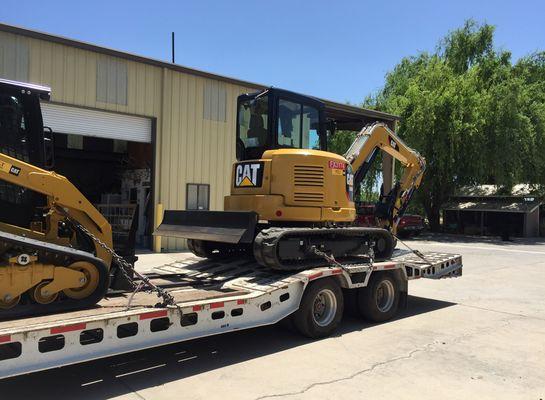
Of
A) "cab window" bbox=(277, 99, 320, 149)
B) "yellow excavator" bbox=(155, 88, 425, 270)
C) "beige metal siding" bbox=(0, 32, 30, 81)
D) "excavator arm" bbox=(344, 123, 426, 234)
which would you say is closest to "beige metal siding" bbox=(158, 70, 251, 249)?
"beige metal siding" bbox=(0, 32, 30, 81)

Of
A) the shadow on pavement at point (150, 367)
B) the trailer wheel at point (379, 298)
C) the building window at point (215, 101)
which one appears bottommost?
the shadow on pavement at point (150, 367)

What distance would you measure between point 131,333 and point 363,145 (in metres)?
6.07

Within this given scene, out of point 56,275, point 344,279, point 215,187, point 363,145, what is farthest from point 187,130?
point 56,275

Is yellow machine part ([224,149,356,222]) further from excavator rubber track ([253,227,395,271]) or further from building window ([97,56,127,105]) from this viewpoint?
building window ([97,56,127,105])

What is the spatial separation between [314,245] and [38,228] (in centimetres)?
366

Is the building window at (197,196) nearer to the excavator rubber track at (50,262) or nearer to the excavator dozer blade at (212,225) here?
the excavator dozer blade at (212,225)

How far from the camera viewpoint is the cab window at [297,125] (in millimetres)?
7770

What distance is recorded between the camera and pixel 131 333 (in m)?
5.12

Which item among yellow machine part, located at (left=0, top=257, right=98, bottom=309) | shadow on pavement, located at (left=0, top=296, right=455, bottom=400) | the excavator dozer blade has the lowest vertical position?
shadow on pavement, located at (left=0, top=296, right=455, bottom=400)

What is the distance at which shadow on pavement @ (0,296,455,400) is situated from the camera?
5102 millimetres

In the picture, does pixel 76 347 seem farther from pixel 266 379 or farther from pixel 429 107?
pixel 429 107

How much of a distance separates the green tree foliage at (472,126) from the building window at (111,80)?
18001mm

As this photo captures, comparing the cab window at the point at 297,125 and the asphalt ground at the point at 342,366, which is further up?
the cab window at the point at 297,125

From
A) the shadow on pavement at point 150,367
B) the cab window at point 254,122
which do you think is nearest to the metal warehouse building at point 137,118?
the cab window at point 254,122
